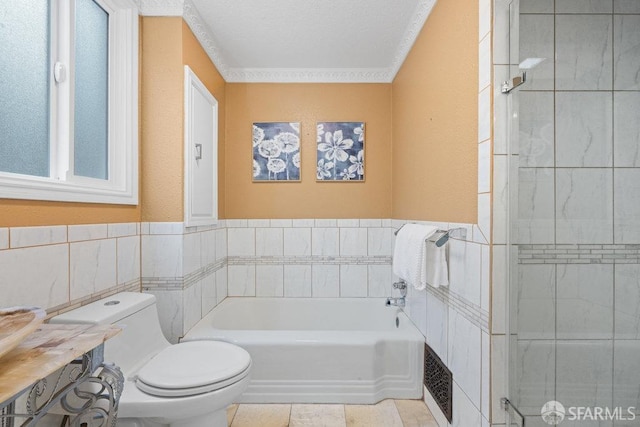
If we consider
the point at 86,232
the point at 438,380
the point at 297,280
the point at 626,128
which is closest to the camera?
the point at 626,128

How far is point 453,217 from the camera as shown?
62.8 inches

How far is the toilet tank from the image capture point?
1325mm

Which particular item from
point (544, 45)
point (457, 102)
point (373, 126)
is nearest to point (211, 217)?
point (373, 126)

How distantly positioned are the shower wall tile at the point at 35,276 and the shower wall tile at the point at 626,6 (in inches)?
90.7

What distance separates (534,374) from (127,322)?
5.79 feet

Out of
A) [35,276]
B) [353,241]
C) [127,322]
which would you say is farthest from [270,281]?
[35,276]

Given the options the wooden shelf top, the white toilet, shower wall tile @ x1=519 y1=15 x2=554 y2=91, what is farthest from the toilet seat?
shower wall tile @ x1=519 y1=15 x2=554 y2=91

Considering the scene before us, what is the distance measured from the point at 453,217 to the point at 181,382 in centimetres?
143

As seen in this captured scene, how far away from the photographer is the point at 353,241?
114 inches

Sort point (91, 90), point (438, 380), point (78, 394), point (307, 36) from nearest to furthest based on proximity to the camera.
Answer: point (78, 394), point (91, 90), point (438, 380), point (307, 36)

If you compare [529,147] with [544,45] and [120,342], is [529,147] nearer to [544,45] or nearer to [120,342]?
[544,45]

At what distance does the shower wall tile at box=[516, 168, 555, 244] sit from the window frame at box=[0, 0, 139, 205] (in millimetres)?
1877

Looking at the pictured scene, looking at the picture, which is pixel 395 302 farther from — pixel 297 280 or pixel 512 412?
pixel 512 412

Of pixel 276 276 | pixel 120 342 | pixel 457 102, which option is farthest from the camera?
pixel 276 276
